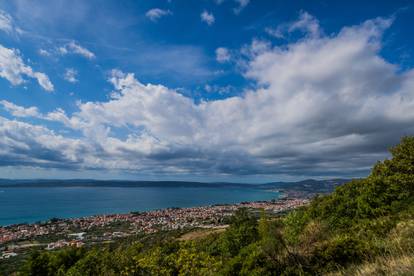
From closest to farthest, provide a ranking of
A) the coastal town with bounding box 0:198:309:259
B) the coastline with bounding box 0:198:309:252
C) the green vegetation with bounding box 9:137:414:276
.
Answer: the green vegetation with bounding box 9:137:414:276 → the coastal town with bounding box 0:198:309:259 → the coastline with bounding box 0:198:309:252

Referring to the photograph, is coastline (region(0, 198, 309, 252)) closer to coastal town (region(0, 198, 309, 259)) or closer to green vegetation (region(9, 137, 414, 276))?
coastal town (region(0, 198, 309, 259))

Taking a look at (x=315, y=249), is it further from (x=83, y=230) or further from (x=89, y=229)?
(x=89, y=229)

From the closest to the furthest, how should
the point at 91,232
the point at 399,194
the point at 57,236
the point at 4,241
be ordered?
1. the point at 399,194
2. the point at 4,241
3. the point at 57,236
4. the point at 91,232

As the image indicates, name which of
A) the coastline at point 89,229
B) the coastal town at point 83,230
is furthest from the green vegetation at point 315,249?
the coastline at point 89,229

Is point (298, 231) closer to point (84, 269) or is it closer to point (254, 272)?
point (254, 272)

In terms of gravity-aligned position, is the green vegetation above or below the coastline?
above

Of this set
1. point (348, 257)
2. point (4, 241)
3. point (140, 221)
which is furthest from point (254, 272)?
point (140, 221)

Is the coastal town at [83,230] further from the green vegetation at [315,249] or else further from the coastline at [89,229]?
the green vegetation at [315,249]

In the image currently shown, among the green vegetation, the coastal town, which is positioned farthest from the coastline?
the green vegetation
